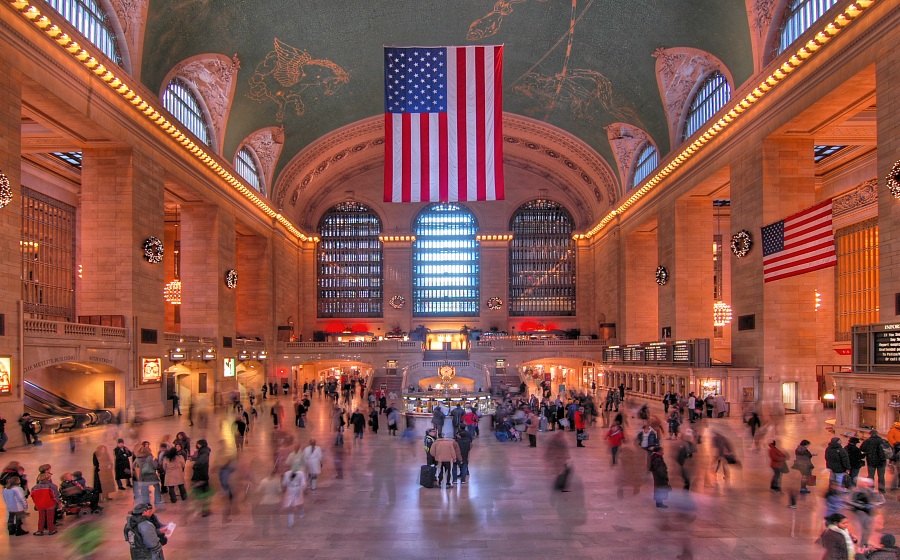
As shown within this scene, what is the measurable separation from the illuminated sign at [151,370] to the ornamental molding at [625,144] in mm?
24088

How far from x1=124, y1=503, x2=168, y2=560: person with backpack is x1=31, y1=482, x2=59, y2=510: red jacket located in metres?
3.80

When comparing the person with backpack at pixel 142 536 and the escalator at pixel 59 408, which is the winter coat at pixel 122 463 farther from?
the escalator at pixel 59 408

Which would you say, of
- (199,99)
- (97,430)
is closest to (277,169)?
(199,99)

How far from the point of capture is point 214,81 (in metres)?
30.2

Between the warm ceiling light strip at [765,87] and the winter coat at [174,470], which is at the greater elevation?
the warm ceiling light strip at [765,87]

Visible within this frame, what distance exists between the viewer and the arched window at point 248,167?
36.7m

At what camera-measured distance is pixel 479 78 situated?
19.5 metres

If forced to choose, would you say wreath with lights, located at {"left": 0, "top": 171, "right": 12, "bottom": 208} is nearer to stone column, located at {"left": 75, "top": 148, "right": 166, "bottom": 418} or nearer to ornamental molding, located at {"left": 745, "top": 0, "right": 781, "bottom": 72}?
stone column, located at {"left": 75, "top": 148, "right": 166, "bottom": 418}

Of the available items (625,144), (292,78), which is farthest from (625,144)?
(292,78)

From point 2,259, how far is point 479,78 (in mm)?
12818

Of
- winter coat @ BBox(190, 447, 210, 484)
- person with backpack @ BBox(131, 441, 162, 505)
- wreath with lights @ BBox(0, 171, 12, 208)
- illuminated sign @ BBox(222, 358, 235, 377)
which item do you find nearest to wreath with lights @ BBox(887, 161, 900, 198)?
winter coat @ BBox(190, 447, 210, 484)

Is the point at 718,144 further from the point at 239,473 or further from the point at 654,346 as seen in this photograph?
the point at 239,473

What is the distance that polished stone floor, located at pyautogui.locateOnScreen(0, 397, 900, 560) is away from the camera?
856 cm

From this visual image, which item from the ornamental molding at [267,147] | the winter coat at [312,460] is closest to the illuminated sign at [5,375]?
the winter coat at [312,460]
